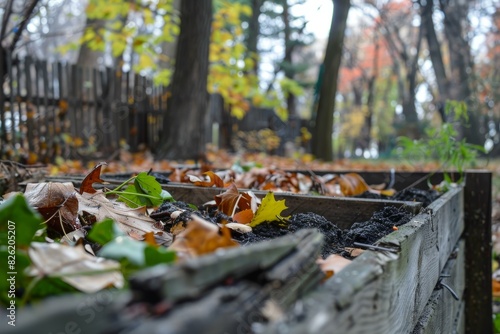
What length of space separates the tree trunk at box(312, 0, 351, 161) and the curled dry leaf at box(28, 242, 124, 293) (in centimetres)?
827

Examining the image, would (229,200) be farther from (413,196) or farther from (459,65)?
(459,65)

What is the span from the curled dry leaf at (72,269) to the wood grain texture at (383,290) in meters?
0.31

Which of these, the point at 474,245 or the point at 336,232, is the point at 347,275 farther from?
the point at 474,245

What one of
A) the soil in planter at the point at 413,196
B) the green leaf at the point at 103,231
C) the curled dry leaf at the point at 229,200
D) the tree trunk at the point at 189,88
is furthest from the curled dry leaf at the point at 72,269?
the tree trunk at the point at 189,88

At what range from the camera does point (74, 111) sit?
661 cm

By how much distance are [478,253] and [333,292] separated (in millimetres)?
2641

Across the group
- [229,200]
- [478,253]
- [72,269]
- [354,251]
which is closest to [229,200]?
[229,200]

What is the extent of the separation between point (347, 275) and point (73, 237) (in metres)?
0.71

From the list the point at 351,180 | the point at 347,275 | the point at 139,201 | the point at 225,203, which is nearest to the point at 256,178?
the point at 351,180

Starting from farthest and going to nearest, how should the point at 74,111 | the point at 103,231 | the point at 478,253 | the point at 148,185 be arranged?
the point at 74,111
the point at 478,253
the point at 148,185
the point at 103,231

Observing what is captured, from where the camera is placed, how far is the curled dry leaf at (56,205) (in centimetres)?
123

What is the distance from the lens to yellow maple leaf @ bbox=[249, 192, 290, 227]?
52.9 inches

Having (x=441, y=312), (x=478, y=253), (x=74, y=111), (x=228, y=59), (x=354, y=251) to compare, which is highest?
(x=228, y=59)

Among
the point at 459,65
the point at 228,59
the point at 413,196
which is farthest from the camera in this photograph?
the point at 459,65
